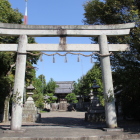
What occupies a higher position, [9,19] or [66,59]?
[9,19]

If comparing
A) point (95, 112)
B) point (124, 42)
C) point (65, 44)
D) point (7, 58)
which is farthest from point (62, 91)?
point (65, 44)

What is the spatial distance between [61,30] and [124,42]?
4362 millimetres

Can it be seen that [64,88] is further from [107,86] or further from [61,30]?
[107,86]

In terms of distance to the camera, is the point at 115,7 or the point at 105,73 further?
the point at 115,7

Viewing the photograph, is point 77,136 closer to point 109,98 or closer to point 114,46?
point 109,98

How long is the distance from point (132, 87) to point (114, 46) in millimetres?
2890

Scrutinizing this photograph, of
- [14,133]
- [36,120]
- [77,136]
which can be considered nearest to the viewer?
[77,136]

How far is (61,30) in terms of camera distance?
327 inches

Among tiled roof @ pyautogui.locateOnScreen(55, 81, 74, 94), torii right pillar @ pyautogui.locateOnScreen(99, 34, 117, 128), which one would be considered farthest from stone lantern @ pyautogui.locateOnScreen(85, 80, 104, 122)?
tiled roof @ pyautogui.locateOnScreen(55, 81, 74, 94)

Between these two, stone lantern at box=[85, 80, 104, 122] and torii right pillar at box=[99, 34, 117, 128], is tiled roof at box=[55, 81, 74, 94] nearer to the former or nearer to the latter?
stone lantern at box=[85, 80, 104, 122]

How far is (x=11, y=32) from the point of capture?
320 inches

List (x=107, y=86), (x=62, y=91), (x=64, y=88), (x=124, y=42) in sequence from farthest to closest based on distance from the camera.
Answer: (x=64, y=88), (x=62, y=91), (x=124, y=42), (x=107, y=86)

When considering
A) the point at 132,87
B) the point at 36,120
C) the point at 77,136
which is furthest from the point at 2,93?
the point at 132,87

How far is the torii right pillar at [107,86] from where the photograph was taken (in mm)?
7454
